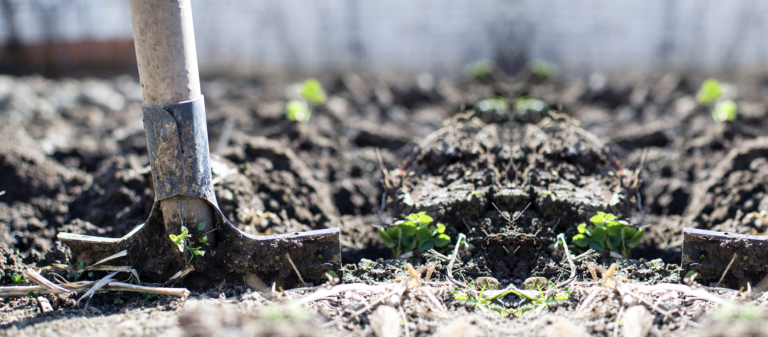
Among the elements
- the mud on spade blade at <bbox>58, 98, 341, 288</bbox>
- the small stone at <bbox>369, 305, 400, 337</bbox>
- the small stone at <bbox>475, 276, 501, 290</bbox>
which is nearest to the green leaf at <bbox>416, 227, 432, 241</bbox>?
the small stone at <bbox>475, 276, 501, 290</bbox>

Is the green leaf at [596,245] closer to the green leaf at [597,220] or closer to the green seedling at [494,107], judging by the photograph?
the green leaf at [597,220]

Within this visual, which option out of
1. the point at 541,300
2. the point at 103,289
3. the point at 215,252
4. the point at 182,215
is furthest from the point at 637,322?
the point at 103,289

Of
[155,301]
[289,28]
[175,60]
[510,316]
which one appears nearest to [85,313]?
[155,301]

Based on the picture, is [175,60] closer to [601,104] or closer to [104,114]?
[104,114]

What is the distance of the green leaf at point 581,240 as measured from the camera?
2.75m

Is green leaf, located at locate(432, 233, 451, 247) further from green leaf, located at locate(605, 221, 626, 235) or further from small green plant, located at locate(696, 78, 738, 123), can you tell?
small green plant, located at locate(696, 78, 738, 123)

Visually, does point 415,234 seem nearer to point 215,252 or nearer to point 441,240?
point 441,240

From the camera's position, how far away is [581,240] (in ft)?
9.06

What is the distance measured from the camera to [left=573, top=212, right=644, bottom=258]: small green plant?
2.73 m

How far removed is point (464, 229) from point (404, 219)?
0.34 m

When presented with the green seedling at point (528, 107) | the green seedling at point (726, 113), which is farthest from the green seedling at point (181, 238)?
the green seedling at point (726, 113)

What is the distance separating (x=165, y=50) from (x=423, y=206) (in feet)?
5.06

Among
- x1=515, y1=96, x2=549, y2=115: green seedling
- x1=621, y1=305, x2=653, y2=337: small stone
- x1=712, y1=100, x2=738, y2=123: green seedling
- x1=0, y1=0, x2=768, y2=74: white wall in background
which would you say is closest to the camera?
x1=621, y1=305, x2=653, y2=337: small stone

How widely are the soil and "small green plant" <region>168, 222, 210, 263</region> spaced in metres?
0.19
